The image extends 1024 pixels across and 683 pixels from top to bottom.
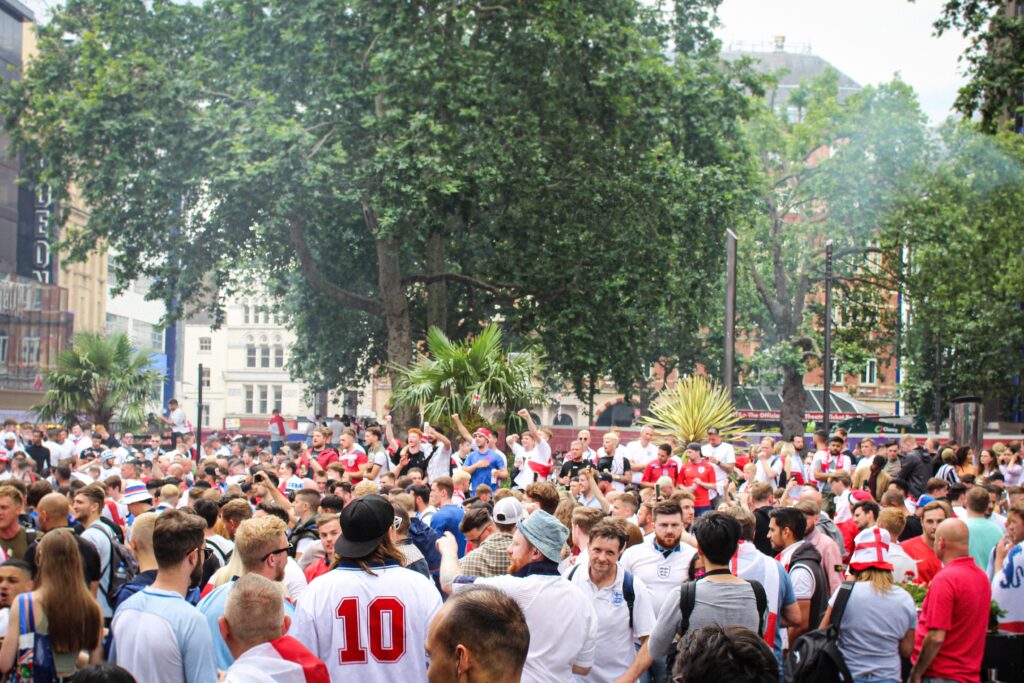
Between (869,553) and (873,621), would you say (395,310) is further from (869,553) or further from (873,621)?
(873,621)

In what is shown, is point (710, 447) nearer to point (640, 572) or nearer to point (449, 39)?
point (640, 572)

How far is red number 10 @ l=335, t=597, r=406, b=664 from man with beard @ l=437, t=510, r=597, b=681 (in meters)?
0.33

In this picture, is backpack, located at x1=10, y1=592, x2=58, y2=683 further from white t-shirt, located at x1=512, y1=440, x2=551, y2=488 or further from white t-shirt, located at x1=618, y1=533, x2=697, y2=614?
white t-shirt, located at x1=512, y1=440, x2=551, y2=488

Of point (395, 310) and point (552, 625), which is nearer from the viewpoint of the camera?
point (552, 625)

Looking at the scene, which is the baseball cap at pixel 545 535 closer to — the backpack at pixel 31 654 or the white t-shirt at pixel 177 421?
the backpack at pixel 31 654

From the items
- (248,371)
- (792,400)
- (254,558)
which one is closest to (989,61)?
(254,558)

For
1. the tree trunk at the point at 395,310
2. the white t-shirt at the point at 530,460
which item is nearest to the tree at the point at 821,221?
the tree trunk at the point at 395,310

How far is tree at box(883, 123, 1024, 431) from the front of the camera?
44438 mm

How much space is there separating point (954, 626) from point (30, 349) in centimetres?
5855

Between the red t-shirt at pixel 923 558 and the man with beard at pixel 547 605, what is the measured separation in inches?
155

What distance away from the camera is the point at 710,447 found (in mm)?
19688

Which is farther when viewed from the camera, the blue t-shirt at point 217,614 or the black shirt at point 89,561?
the black shirt at point 89,561

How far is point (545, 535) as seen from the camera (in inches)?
232

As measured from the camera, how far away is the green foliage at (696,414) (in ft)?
71.2
